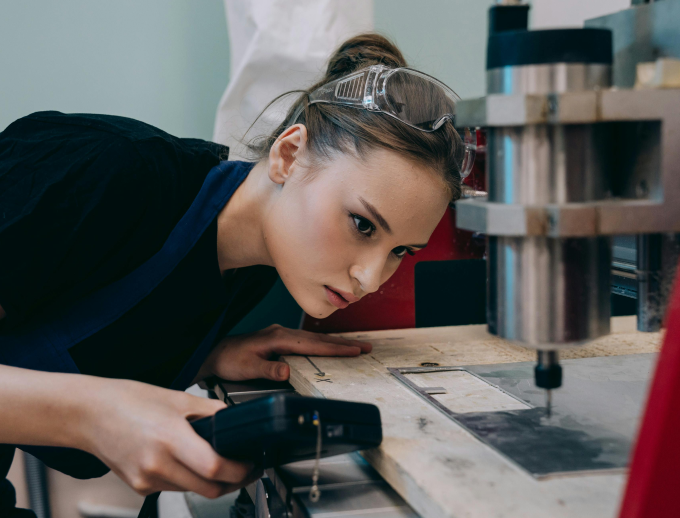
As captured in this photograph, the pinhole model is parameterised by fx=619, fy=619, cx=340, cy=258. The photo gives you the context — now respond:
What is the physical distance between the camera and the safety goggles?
90 centimetres

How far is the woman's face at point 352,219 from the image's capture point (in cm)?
85

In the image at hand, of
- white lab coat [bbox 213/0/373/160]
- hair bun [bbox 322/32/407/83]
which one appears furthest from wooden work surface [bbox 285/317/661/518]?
white lab coat [bbox 213/0/373/160]

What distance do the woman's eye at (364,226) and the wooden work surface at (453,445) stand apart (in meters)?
0.18

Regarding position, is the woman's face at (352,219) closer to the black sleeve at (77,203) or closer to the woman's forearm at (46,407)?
the black sleeve at (77,203)

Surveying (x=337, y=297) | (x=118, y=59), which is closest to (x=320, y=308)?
(x=337, y=297)

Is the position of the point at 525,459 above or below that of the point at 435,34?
below

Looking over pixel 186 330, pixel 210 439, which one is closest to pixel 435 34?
pixel 186 330

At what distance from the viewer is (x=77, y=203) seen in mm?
794

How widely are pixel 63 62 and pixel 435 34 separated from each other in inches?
35.7

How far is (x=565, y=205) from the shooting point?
46cm

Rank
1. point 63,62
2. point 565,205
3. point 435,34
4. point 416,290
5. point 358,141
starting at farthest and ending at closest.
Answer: point 435,34
point 63,62
point 416,290
point 358,141
point 565,205

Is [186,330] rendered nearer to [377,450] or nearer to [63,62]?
[377,450]

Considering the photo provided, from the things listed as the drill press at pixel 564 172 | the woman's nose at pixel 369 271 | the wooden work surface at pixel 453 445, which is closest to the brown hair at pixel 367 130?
the woman's nose at pixel 369 271

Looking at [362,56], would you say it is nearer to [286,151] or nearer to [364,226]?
[286,151]
